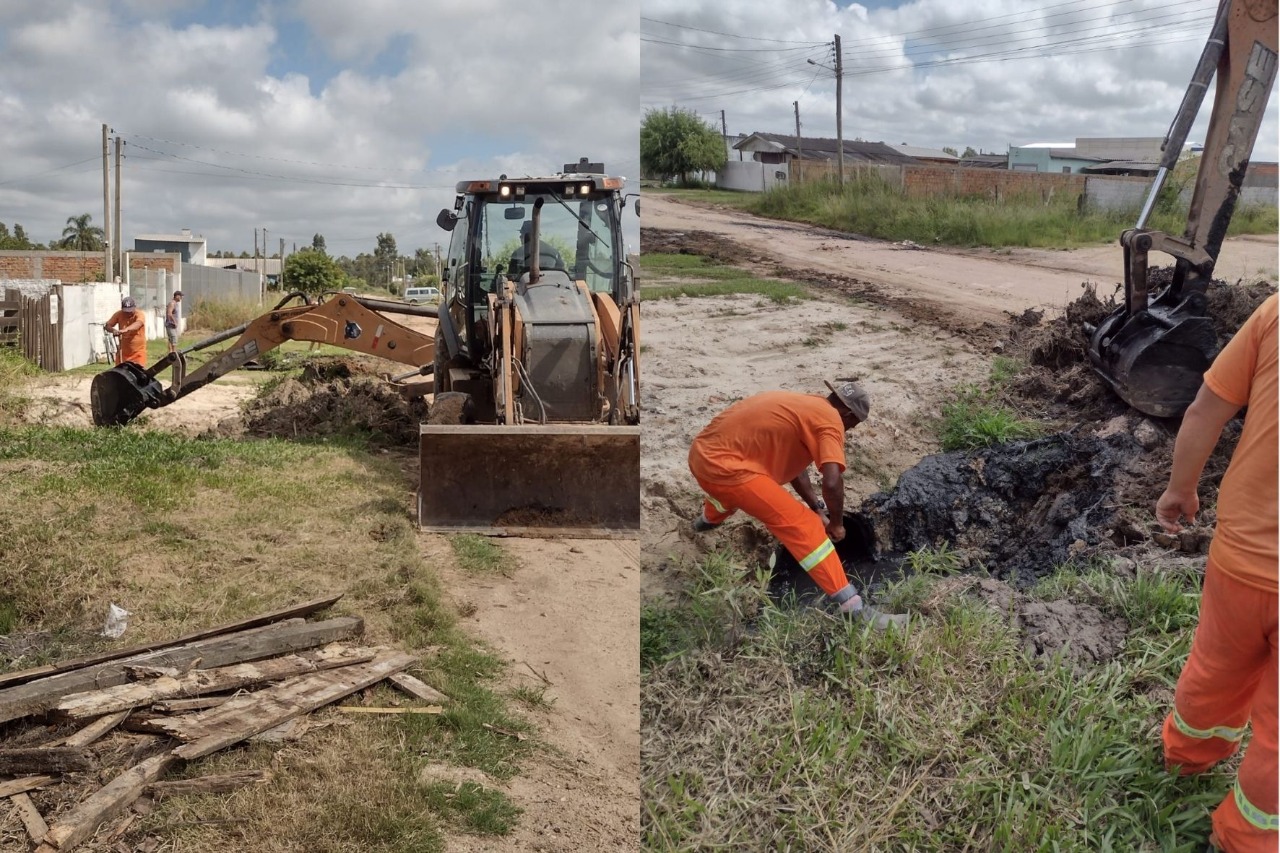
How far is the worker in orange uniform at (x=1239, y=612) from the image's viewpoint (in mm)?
1387

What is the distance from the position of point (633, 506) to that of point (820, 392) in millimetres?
5119

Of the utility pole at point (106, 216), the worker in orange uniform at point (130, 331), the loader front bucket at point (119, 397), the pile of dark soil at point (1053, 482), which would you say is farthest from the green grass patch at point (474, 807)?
the utility pole at point (106, 216)

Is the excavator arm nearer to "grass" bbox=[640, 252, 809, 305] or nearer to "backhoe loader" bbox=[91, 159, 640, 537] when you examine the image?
"backhoe loader" bbox=[91, 159, 640, 537]

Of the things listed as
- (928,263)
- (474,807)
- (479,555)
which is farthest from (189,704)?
(928,263)

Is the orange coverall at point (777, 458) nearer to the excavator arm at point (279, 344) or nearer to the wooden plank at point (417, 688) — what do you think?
the wooden plank at point (417, 688)

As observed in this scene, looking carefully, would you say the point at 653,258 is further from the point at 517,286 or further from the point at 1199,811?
the point at 517,286

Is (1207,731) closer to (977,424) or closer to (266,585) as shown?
(977,424)

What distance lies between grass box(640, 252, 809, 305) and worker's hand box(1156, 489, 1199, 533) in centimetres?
77

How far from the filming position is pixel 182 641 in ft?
15.7

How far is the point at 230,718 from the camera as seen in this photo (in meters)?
4.19

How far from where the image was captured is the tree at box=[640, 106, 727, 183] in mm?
1862

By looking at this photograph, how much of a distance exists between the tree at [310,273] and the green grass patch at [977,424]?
36.8 meters

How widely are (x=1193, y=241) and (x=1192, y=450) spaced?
326 mm

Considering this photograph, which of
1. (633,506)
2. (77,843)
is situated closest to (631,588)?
(633,506)
